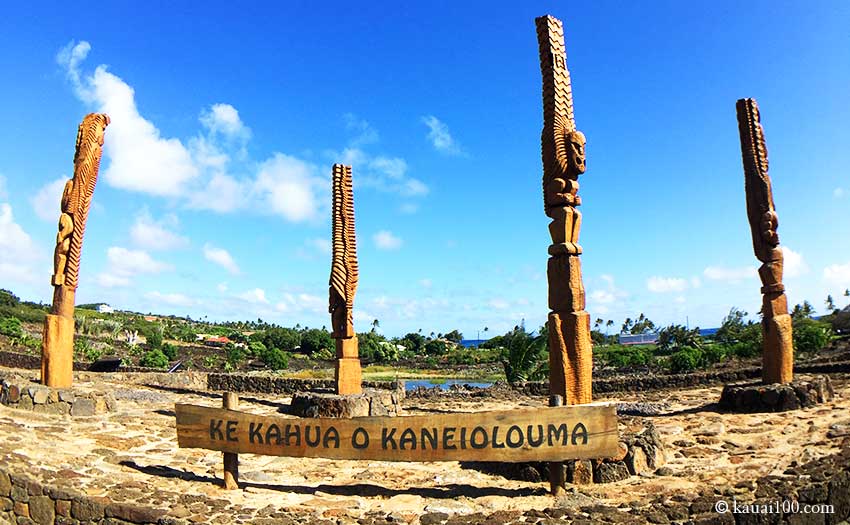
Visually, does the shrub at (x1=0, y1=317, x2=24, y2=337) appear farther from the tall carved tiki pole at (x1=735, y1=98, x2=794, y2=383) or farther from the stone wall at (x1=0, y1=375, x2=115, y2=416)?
the tall carved tiki pole at (x1=735, y1=98, x2=794, y2=383)

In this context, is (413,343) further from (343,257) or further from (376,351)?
(343,257)

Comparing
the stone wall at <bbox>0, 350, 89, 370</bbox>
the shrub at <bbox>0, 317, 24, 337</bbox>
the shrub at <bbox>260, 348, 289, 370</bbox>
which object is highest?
the shrub at <bbox>0, 317, 24, 337</bbox>

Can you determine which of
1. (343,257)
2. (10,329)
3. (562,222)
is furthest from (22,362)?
(562,222)

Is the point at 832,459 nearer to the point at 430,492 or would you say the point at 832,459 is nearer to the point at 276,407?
the point at 430,492

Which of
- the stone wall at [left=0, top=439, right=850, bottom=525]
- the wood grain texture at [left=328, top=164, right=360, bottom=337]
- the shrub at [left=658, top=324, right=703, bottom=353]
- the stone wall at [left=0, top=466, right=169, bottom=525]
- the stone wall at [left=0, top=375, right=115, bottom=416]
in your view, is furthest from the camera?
→ the shrub at [left=658, top=324, right=703, bottom=353]

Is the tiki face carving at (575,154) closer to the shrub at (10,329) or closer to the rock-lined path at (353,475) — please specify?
the rock-lined path at (353,475)

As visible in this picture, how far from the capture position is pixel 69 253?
11.5 m

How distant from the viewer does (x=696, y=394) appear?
1419cm

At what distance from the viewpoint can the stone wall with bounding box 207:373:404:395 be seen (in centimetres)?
1875

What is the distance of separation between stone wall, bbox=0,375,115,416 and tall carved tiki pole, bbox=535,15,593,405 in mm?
8966

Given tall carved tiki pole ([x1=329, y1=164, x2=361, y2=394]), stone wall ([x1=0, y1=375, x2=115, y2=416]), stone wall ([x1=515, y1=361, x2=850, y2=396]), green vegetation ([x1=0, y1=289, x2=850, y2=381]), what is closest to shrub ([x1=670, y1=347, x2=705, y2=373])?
green vegetation ([x1=0, y1=289, x2=850, y2=381])

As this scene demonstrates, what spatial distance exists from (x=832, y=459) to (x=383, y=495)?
16.7ft

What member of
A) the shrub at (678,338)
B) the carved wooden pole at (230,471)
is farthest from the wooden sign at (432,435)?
the shrub at (678,338)

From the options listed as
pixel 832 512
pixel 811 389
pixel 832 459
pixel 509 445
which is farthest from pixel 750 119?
pixel 509 445
